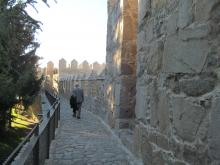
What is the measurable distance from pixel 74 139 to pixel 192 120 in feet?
18.2

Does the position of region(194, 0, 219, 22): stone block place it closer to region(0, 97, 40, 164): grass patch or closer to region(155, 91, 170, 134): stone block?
region(155, 91, 170, 134): stone block

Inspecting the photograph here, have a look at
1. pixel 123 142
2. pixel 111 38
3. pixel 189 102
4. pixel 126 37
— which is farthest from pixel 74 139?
pixel 189 102

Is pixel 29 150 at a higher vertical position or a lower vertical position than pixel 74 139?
higher

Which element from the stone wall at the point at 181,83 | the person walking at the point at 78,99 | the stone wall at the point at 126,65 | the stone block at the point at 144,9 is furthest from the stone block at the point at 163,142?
the person walking at the point at 78,99

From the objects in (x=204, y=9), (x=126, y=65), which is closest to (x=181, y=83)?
(x=204, y=9)

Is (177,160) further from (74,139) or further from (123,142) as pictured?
(74,139)

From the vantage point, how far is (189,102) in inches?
123

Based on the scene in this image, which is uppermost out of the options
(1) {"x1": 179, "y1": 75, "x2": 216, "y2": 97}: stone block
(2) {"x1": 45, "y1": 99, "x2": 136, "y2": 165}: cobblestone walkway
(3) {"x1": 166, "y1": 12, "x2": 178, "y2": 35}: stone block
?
(3) {"x1": 166, "y1": 12, "x2": 178, "y2": 35}: stone block

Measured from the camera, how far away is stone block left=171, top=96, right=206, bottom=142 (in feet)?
9.63

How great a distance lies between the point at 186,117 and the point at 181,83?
348 mm

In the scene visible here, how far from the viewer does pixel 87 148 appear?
7.28m

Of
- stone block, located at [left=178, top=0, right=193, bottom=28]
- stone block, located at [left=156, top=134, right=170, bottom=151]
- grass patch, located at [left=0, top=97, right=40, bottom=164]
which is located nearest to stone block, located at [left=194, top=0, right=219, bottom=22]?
stone block, located at [left=178, top=0, right=193, bottom=28]

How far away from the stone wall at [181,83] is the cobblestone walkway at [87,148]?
4.79 feet

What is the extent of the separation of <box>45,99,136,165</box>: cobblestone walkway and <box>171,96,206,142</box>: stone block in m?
2.69
